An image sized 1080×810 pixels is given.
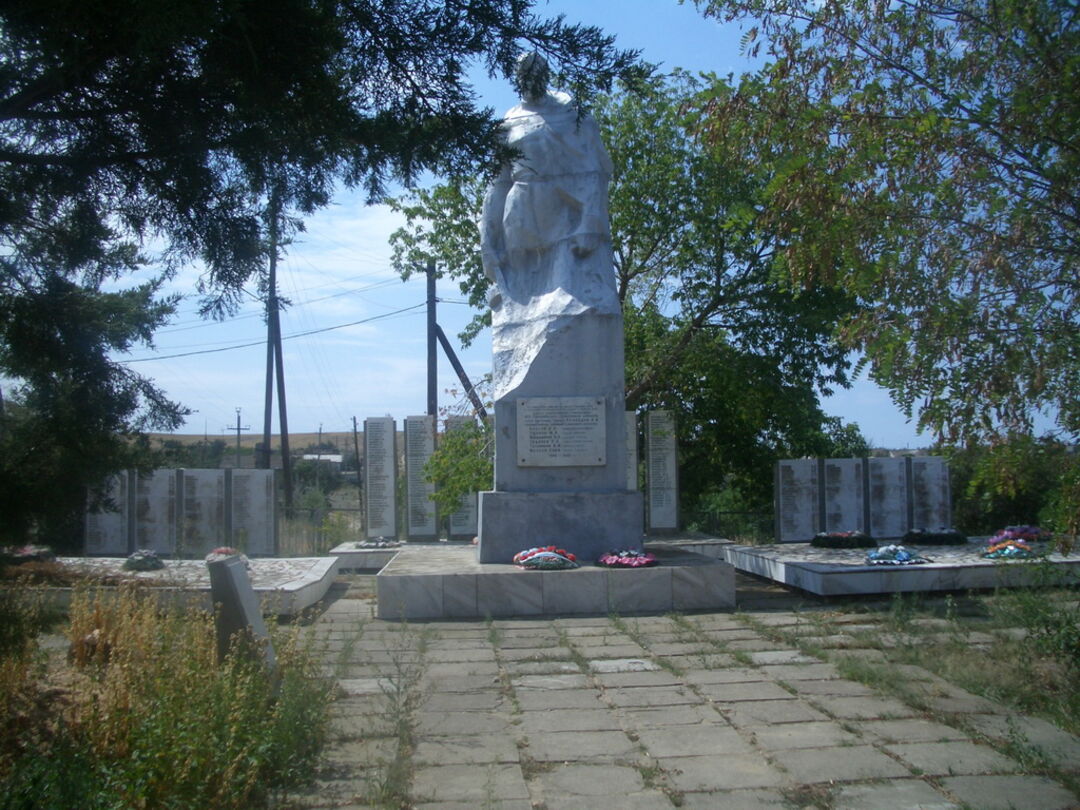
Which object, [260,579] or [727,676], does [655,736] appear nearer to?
[727,676]

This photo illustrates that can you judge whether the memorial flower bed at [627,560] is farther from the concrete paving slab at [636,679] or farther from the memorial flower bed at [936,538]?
the memorial flower bed at [936,538]

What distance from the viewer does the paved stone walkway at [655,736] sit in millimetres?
3492

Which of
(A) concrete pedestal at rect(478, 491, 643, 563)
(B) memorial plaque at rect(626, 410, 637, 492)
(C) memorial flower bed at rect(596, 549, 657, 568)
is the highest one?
(B) memorial plaque at rect(626, 410, 637, 492)

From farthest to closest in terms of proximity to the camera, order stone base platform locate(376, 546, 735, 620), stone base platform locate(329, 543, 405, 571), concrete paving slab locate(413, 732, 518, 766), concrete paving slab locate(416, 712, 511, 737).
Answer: stone base platform locate(329, 543, 405, 571), stone base platform locate(376, 546, 735, 620), concrete paving slab locate(416, 712, 511, 737), concrete paving slab locate(413, 732, 518, 766)

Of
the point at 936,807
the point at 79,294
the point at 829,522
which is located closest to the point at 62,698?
the point at 79,294

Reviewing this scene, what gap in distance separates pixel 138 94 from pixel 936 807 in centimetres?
410

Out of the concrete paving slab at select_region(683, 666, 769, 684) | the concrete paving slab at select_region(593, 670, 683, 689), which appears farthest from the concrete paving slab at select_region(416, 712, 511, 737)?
the concrete paving slab at select_region(683, 666, 769, 684)

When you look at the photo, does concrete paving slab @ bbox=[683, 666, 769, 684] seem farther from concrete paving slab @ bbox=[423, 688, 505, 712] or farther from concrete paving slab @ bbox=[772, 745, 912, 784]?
concrete paving slab @ bbox=[772, 745, 912, 784]

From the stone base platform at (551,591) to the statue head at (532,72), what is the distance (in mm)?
4522

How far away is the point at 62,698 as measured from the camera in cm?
441

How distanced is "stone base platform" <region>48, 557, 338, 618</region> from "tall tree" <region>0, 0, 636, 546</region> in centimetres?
285

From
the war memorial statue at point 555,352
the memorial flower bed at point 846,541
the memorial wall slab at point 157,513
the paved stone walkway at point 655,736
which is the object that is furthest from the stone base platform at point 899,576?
the memorial wall slab at point 157,513

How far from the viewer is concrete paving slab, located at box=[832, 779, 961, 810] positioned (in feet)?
11.0

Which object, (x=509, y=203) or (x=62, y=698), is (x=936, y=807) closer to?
(x=62, y=698)
